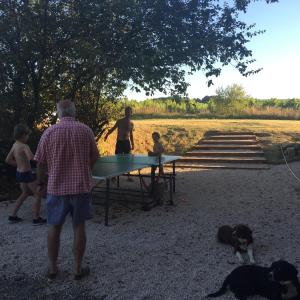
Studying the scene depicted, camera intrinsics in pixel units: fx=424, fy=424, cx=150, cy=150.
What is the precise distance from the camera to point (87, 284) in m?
4.68

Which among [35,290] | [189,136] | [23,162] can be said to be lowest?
[35,290]

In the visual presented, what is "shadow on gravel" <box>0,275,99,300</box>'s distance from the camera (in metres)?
4.40

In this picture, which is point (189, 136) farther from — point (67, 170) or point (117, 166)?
point (67, 170)

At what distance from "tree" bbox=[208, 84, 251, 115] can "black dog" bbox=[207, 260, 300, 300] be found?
35145mm

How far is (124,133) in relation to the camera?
35.6 ft

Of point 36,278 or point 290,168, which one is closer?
point 36,278

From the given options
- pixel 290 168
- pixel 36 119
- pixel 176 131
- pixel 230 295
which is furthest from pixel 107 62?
pixel 176 131

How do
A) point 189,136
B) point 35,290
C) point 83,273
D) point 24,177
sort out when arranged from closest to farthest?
point 35,290 < point 83,273 < point 24,177 < point 189,136

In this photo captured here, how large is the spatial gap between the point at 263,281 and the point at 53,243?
2.30 meters

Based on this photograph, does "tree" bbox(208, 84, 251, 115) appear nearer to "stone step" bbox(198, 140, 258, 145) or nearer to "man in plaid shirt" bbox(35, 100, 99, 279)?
"stone step" bbox(198, 140, 258, 145)

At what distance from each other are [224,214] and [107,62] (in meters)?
4.01

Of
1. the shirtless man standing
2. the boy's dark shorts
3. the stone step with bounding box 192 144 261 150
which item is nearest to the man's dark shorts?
the shirtless man standing

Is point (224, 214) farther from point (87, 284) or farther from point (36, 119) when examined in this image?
point (36, 119)

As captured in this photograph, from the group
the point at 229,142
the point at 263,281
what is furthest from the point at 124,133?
the point at 229,142
